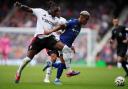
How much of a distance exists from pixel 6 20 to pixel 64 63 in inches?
1016

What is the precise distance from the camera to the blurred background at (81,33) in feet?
124

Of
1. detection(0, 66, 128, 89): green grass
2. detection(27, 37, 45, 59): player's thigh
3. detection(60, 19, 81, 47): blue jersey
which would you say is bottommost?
detection(0, 66, 128, 89): green grass

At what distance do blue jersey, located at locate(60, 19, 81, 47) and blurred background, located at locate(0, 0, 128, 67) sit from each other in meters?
17.3

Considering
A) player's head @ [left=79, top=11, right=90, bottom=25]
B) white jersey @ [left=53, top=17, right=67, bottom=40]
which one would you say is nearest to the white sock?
white jersey @ [left=53, top=17, right=67, bottom=40]

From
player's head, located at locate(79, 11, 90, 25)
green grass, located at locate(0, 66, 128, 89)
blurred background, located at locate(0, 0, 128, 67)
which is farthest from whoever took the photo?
blurred background, located at locate(0, 0, 128, 67)

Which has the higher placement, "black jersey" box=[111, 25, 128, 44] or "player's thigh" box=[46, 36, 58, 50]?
"black jersey" box=[111, 25, 128, 44]

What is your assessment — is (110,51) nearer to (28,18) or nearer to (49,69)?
(28,18)

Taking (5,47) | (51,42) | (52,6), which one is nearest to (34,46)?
(51,42)

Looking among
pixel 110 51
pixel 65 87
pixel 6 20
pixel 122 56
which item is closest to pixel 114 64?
pixel 110 51

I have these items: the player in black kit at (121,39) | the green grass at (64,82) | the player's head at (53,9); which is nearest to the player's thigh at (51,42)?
the player's head at (53,9)

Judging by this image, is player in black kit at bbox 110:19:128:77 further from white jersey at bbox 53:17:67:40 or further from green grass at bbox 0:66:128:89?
white jersey at bbox 53:17:67:40

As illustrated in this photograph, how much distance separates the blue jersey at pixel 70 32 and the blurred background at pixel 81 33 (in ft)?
56.7

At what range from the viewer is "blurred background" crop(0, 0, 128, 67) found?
37688 mm

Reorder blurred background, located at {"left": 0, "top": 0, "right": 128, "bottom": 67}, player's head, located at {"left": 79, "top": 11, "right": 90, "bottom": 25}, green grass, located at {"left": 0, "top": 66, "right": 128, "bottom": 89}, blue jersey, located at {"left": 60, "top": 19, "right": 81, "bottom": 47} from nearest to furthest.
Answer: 1. green grass, located at {"left": 0, "top": 66, "right": 128, "bottom": 89}
2. player's head, located at {"left": 79, "top": 11, "right": 90, "bottom": 25}
3. blue jersey, located at {"left": 60, "top": 19, "right": 81, "bottom": 47}
4. blurred background, located at {"left": 0, "top": 0, "right": 128, "bottom": 67}
